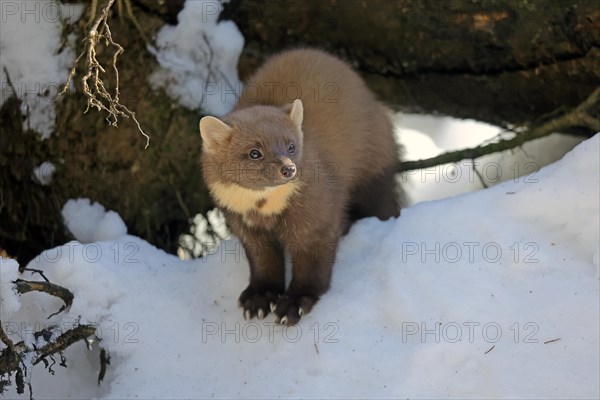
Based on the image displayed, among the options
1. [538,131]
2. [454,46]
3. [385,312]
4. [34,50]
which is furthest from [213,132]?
[538,131]

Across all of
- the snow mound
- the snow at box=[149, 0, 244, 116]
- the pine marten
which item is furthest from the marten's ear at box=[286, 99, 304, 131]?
the snow mound

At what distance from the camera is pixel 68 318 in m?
4.11

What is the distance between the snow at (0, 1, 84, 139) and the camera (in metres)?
5.05

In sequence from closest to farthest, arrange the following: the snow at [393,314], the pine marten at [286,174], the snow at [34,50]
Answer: the snow at [393,314], the pine marten at [286,174], the snow at [34,50]

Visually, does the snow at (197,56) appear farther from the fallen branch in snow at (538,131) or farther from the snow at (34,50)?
the fallen branch in snow at (538,131)

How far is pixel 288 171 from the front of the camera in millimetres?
3809

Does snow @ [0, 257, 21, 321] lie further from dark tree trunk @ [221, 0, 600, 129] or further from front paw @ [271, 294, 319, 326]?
dark tree trunk @ [221, 0, 600, 129]

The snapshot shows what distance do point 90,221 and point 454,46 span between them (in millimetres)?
2494

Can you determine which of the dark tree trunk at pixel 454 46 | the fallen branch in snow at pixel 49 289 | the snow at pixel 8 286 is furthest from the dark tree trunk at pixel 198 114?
the snow at pixel 8 286

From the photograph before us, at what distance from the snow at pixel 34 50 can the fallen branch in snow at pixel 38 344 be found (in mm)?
1508

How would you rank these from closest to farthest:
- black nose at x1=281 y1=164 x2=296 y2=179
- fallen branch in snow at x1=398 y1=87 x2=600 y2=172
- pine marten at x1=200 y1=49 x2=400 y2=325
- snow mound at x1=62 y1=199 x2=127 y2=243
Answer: black nose at x1=281 y1=164 x2=296 y2=179, pine marten at x1=200 y1=49 x2=400 y2=325, fallen branch in snow at x1=398 y1=87 x2=600 y2=172, snow mound at x1=62 y1=199 x2=127 y2=243

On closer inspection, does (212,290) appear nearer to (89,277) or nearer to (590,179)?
(89,277)

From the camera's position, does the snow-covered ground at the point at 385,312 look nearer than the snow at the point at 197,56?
Yes

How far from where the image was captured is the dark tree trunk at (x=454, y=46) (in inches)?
195
